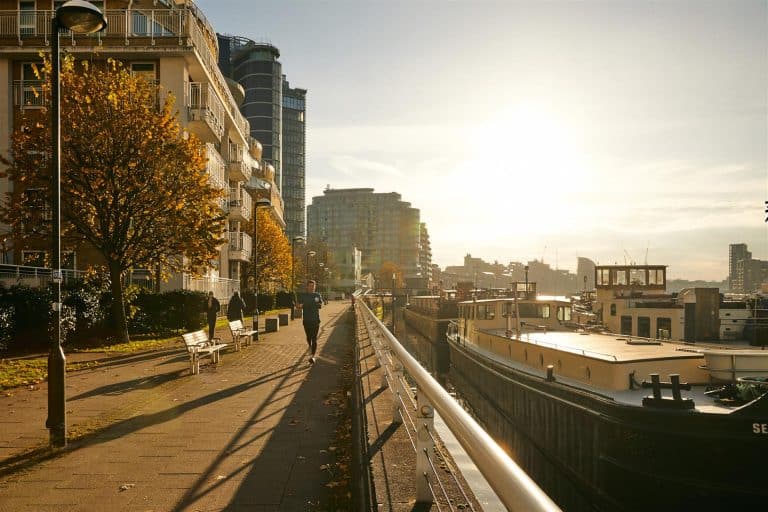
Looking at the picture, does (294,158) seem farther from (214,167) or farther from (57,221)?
(57,221)

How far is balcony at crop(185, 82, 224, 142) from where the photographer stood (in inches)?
1164

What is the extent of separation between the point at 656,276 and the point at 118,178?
2367 cm

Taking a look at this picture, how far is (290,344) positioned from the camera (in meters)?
20.2

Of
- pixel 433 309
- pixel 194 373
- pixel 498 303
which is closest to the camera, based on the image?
pixel 194 373

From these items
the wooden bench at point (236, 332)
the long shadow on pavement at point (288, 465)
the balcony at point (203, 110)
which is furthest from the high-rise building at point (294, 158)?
the long shadow on pavement at point (288, 465)

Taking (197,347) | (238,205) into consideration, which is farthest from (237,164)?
(197,347)

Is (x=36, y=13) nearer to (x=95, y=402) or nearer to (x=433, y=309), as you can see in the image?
(x=95, y=402)

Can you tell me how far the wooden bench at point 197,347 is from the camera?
12828mm

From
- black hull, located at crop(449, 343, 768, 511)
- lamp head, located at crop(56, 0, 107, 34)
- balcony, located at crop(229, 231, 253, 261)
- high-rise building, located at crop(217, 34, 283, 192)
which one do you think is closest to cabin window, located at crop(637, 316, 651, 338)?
black hull, located at crop(449, 343, 768, 511)

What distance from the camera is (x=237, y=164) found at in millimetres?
42000

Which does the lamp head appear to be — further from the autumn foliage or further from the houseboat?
the autumn foliage

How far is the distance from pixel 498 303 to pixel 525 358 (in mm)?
6163

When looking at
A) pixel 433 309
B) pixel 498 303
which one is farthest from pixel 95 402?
pixel 433 309

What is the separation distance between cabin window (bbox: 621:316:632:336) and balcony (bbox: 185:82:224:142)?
21.8 metres
